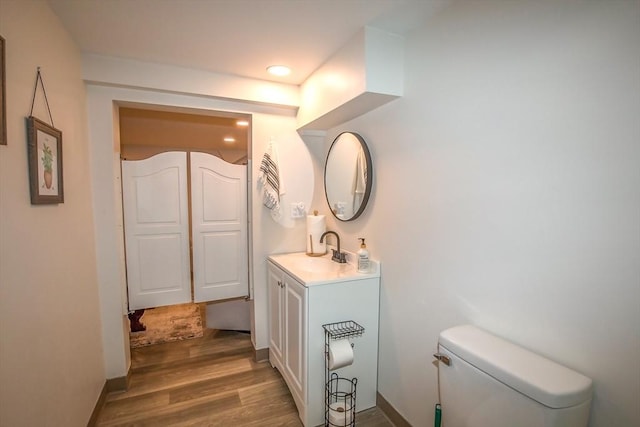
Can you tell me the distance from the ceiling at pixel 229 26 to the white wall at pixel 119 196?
288 millimetres

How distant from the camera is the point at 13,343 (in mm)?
1027

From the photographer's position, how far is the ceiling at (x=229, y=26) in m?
1.40

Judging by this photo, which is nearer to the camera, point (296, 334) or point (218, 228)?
point (296, 334)

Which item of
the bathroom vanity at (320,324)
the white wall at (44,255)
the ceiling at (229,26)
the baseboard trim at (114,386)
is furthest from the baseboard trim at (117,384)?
the ceiling at (229,26)

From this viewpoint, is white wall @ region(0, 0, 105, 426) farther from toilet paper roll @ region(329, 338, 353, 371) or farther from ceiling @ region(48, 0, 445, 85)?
toilet paper roll @ region(329, 338, 353, 371)

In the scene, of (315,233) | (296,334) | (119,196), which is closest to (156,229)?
(119,196)

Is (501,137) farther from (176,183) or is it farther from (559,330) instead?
(176,183)

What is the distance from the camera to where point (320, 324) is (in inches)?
70.4

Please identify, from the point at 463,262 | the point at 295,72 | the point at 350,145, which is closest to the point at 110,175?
the point at 295,72

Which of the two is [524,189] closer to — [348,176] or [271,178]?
[348,176]

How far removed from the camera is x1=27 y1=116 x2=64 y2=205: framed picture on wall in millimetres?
1190

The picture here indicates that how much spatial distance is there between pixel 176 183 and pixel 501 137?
222 centimetres

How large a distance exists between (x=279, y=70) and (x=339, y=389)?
2169 mm

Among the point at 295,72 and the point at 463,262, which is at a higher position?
the point at 295,72
